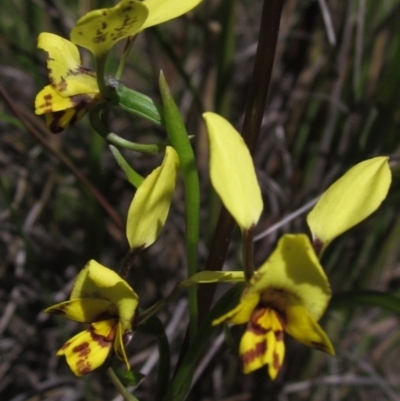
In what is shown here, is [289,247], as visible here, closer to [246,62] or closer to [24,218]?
[24,218]

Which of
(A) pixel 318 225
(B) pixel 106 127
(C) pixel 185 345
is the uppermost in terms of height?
(B) pixel 106 127

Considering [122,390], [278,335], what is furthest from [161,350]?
[278,335]

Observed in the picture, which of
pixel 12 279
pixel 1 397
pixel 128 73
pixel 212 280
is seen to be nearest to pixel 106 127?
pixel 212 280

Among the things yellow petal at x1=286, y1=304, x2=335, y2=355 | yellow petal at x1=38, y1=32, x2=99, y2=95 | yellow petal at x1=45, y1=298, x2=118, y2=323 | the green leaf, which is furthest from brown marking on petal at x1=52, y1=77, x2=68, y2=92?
the green leaf

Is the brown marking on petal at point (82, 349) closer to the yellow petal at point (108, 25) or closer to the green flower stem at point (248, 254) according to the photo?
the green flower stem at point (248, 254)

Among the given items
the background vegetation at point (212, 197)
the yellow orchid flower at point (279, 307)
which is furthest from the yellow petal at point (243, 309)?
the background vegetation at point (212, 197)
